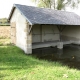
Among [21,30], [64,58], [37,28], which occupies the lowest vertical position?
[64,58]

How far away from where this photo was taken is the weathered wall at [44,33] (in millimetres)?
13634

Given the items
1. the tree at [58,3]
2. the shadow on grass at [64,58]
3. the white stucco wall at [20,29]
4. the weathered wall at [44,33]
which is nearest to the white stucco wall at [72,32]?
the weathered wall at [44,33]

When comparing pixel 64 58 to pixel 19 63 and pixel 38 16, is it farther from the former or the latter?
pixel 38 16

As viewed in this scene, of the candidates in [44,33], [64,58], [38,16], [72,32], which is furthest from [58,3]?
[64,58]

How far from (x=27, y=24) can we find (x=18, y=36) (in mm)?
2125

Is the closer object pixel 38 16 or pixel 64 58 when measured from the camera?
pixel 64 58

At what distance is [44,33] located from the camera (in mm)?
14195

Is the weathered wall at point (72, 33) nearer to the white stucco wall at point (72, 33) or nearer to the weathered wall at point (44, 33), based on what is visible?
the white stucco wall at point (72, 33)

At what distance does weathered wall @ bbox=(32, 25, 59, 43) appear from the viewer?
1363 centimetres

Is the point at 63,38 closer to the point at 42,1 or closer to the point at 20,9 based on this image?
the point at 20,9

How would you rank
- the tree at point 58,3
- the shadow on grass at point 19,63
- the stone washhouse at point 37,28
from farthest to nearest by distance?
the tree at point 58,3 < the stone washhouse at point 37,28 < the shadow on grass at point 19,63

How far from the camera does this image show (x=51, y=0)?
2719 cm

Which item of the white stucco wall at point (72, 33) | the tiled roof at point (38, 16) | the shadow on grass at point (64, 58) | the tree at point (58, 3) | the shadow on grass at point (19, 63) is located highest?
the tree at point (58, 3)

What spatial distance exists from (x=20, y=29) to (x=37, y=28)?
2966mm
